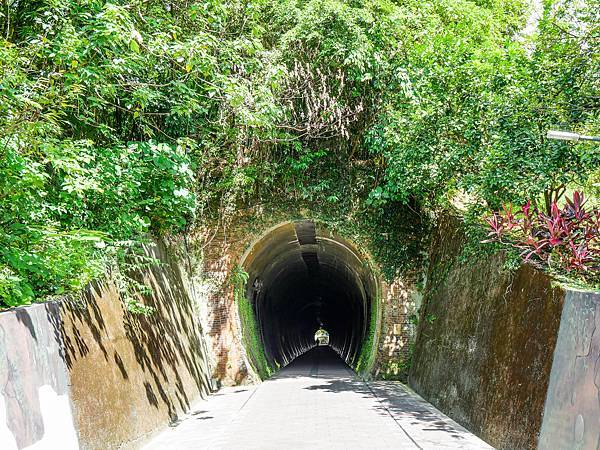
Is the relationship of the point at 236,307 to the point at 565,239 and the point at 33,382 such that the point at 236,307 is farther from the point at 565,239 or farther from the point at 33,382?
the point at 33,382

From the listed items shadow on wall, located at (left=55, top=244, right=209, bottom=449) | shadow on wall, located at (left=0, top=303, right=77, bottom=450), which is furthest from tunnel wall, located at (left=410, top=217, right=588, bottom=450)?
shadow on wall, located at (left=0, top=303, right=77, bottom=450)

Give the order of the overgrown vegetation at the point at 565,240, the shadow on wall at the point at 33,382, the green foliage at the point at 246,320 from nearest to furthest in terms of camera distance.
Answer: the shadow on wall at the point at 33,382 < the overgrown vegetation at the point at 565,240 < the green foliage at the point at 246,320

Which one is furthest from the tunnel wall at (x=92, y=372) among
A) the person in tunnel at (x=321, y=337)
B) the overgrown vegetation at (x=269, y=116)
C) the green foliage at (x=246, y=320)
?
the person in tunnel at (x=321, y=337)

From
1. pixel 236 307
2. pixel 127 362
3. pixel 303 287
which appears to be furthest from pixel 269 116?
pixel 303 287

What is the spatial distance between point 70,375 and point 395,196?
394 inches

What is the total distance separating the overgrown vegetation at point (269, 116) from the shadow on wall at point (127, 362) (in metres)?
0.63

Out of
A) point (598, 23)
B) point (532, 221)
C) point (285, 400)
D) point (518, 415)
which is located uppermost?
point (598, 23)

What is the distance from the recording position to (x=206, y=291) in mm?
16062

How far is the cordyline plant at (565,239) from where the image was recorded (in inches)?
314

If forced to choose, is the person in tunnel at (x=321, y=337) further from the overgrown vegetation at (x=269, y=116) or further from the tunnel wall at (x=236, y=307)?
the tunnel wall at (x=236, y=307)

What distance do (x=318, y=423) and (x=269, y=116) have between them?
560 cm

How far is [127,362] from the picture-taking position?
904 centimetres

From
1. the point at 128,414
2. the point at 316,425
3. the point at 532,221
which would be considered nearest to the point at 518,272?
the point at 532,221

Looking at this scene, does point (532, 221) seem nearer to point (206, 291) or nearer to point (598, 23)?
point (598, 23)
